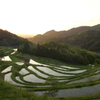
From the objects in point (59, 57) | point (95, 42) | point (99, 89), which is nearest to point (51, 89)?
point (99, 89)

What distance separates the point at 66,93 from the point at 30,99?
6658mm

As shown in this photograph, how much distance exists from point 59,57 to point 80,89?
61700mm

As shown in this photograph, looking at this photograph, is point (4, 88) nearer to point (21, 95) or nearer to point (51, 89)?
point (21, 95)

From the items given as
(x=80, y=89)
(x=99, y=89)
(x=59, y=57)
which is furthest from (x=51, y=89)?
(x=59, y=57)

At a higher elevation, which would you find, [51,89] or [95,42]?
[95,42]

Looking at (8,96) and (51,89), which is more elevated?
(8,96)

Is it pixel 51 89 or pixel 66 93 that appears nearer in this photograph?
pixel 66 93

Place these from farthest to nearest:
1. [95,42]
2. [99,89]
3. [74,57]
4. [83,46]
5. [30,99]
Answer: [83,46]
[95,42]
[74,57]
[99,89]
[30,99]

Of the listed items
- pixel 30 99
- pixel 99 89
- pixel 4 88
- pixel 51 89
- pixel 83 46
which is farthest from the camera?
pixel 83 46

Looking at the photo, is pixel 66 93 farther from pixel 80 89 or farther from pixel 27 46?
pixel 27 46

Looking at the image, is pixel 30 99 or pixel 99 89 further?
pixel 99 89

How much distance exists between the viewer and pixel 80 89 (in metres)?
16.2

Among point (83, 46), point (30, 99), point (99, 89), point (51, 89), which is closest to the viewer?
point (30, 99)

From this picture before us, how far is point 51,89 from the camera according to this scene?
55.0 ft
